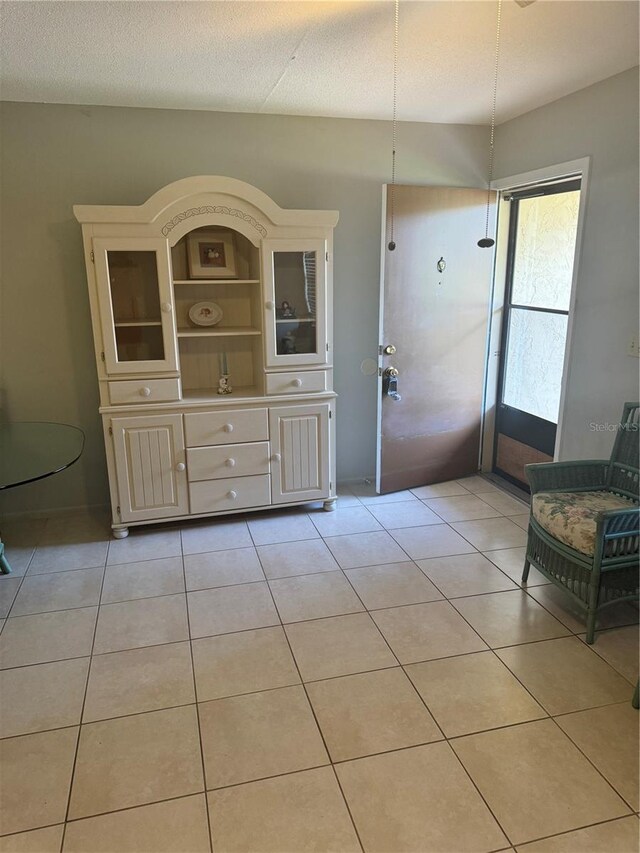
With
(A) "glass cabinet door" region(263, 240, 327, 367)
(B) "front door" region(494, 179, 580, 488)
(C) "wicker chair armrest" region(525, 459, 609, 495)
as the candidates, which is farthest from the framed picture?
(C) "wicker chair armrest" region(525, 459, 609, 495)

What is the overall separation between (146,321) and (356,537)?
5.53 feet

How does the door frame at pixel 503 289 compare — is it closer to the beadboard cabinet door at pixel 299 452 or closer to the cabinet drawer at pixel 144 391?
the beadboard cabinet door at pixel 299 452

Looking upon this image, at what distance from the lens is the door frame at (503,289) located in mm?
3027

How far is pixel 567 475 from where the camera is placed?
9.02ft

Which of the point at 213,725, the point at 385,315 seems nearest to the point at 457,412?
the point at 385,315

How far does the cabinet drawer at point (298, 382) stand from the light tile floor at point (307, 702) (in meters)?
0.88

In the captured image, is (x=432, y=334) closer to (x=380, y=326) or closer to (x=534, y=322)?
(x=380, y=326)

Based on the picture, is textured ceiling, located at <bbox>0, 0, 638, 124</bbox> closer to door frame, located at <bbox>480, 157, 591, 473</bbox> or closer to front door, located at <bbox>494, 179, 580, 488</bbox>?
door frame, located at <bbox>480, 157, 591, 473</bbox>

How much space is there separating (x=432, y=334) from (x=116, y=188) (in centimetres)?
211

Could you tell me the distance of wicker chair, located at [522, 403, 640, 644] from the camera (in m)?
2.32

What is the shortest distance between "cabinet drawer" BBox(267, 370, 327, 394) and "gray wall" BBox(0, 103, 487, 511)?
0.48 meters

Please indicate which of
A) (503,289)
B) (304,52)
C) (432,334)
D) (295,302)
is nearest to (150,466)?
(295,302)

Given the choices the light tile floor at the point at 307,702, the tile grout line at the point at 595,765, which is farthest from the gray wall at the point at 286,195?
the tile grout line at the point at 595,765

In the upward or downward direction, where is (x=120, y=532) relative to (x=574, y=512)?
downward
